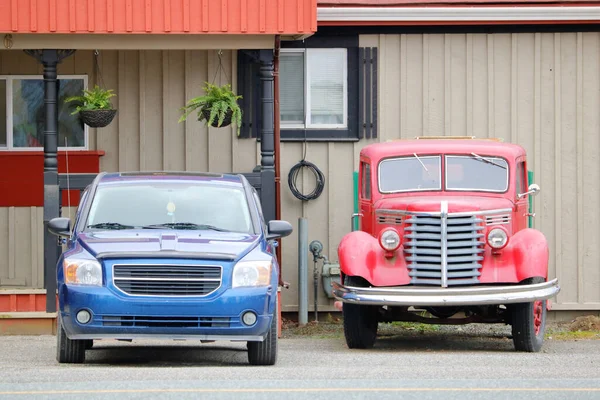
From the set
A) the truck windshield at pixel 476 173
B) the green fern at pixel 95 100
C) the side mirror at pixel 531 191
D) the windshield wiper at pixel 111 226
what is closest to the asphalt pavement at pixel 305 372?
the windshield wiper at pixel 111 226

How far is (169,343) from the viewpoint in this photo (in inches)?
551

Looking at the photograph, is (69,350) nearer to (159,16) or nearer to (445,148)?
(445,148)

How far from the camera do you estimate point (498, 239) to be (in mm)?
13180

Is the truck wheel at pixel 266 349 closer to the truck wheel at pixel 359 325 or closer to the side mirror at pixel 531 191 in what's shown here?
the truck wheel at pixel 359 325

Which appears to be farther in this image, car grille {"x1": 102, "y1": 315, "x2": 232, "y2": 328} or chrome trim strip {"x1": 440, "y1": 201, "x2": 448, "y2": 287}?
chrome trim strip {"x1": 440, "y1": 201, "x2": 448, "y2": 287}

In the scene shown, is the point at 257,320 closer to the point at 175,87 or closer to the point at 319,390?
the point at 319,390

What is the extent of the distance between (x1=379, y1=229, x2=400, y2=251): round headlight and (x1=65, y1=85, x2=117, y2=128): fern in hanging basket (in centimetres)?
470

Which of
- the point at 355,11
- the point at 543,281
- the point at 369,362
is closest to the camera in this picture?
the point at 369,362

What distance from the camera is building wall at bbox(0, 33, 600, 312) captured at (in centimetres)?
1767

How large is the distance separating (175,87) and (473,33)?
4203mm

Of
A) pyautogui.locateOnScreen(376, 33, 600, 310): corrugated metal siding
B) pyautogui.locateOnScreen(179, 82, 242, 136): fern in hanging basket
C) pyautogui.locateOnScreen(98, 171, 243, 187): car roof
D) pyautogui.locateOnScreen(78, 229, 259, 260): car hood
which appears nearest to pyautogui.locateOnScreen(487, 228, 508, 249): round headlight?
pyautogui.locateOnScreen(98, 171, 243, 187): car roof

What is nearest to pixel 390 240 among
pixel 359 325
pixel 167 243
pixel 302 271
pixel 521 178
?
pixel 359 325

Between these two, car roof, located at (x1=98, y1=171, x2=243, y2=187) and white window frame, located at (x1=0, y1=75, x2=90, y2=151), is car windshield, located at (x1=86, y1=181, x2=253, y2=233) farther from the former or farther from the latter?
white window frame, located at (x1=0, y1=75, x2=90, y2=151)

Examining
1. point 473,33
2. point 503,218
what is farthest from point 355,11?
point 503,218
